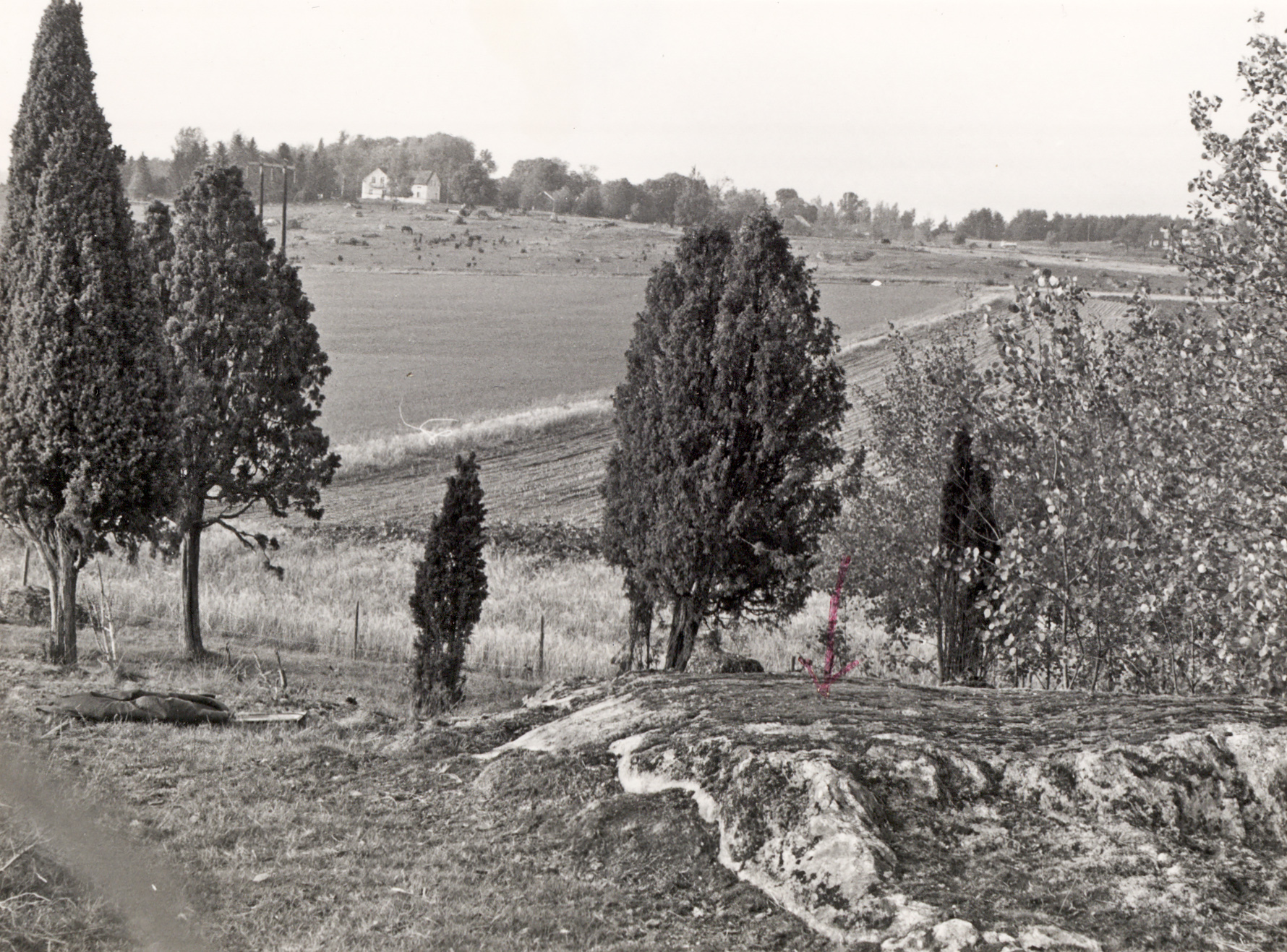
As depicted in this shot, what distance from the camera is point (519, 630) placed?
2705 centimetres

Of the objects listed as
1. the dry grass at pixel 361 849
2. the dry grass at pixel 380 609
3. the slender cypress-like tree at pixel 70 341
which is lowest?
the dry grass at pixel 380 609

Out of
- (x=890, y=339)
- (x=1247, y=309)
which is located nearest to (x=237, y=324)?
(x=890, y=339)

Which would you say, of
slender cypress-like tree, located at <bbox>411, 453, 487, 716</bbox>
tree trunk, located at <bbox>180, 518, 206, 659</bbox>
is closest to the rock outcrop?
slender cypress-like tree, located at <bbox>411, 453, 487, 716</bbox>

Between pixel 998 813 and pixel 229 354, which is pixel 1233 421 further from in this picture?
pixel 229 354

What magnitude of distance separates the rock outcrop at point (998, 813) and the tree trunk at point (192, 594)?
14968 mm

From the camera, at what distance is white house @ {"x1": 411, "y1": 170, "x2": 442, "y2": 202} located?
4852 inches

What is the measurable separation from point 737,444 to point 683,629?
3.14 meters

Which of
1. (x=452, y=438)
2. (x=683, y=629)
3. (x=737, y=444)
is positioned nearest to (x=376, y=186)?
(x=452, y=438)

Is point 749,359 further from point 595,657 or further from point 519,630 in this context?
point 519,630

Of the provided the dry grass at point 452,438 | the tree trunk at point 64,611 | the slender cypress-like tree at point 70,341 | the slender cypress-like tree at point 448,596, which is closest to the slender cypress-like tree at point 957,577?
the slender cypress-like tree at point 448,596

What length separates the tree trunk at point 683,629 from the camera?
1834cm

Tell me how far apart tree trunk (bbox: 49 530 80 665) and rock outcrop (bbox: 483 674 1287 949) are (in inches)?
422

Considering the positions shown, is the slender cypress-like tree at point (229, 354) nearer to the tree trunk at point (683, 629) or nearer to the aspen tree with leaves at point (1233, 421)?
the tree trunk at point (683, 629)

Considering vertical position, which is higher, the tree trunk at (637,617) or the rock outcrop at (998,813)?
the rock outcrop at (998,813)
